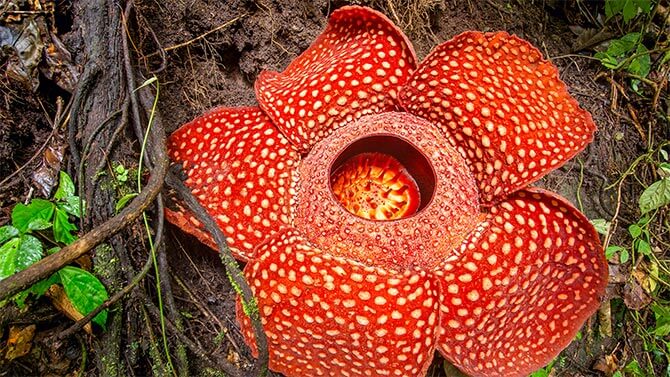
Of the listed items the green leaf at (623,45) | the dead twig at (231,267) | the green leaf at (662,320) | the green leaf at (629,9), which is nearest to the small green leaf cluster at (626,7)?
the green leaf at (629,9)

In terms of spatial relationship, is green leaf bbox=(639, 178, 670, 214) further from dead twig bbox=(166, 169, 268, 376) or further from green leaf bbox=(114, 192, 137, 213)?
green leaf bbox=(114, 192, 137, 213)

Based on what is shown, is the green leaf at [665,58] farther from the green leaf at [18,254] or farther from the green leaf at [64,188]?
the green leaf at [18,254]

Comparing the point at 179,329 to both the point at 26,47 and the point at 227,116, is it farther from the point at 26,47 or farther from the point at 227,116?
the point at 26,47

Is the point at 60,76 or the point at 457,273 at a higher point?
the point at 60,76

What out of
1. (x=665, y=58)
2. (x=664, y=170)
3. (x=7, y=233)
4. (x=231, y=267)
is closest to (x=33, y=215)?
(x=7, y=233)

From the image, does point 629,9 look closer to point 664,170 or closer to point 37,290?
point 664,170

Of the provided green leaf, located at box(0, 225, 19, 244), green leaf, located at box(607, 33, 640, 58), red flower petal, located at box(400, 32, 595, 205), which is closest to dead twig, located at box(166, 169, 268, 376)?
green leaf, located at box(0, 225, 19, 244)

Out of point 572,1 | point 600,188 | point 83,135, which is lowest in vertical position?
point 600,188

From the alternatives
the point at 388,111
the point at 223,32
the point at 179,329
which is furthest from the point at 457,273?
the point at 223,32
